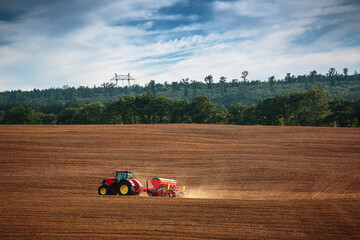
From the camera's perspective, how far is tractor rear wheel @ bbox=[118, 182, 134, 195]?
53.0ft

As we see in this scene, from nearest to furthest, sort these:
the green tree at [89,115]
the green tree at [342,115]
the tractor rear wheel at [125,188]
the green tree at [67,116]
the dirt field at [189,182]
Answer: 1. the dirt field at [189,182]
2. the tractor rear wheel at [125,188]
3. the green tree at [342,115]
4. the green tree at [89,115]
5. the green tree at [67,116]

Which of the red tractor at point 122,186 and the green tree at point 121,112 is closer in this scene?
the red tractor at point 122,186

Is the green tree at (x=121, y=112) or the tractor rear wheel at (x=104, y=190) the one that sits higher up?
the green tree at (x=121, y=112)

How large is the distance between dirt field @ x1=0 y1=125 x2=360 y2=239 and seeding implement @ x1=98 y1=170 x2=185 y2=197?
77 centimetres

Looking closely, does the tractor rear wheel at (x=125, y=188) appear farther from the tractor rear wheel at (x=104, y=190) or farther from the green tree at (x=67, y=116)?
the green tree at (x=67, y=116)

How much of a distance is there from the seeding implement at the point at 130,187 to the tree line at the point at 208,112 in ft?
187

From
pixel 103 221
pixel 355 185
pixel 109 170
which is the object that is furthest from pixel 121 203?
pixel 355 185

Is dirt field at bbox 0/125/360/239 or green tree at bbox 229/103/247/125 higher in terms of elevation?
green tree at bbox 229/103/247/125

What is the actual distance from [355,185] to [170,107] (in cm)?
5860

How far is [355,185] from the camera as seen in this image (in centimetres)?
1988

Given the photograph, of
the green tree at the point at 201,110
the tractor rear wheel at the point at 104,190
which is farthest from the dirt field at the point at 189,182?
the green tree at the point at 201,110

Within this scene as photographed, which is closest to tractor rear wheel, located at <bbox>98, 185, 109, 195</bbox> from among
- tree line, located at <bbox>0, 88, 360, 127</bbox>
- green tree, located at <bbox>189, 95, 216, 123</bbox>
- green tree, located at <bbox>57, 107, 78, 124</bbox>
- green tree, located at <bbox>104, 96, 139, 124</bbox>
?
tree line, located at <bbox>0, 88, 360, 127</bbox>

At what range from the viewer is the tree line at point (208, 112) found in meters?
68.3

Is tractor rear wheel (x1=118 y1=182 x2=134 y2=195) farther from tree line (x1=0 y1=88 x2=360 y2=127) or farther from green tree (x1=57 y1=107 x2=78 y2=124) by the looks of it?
green tree (x1=57 y1=107 x2=78 y2=124)
